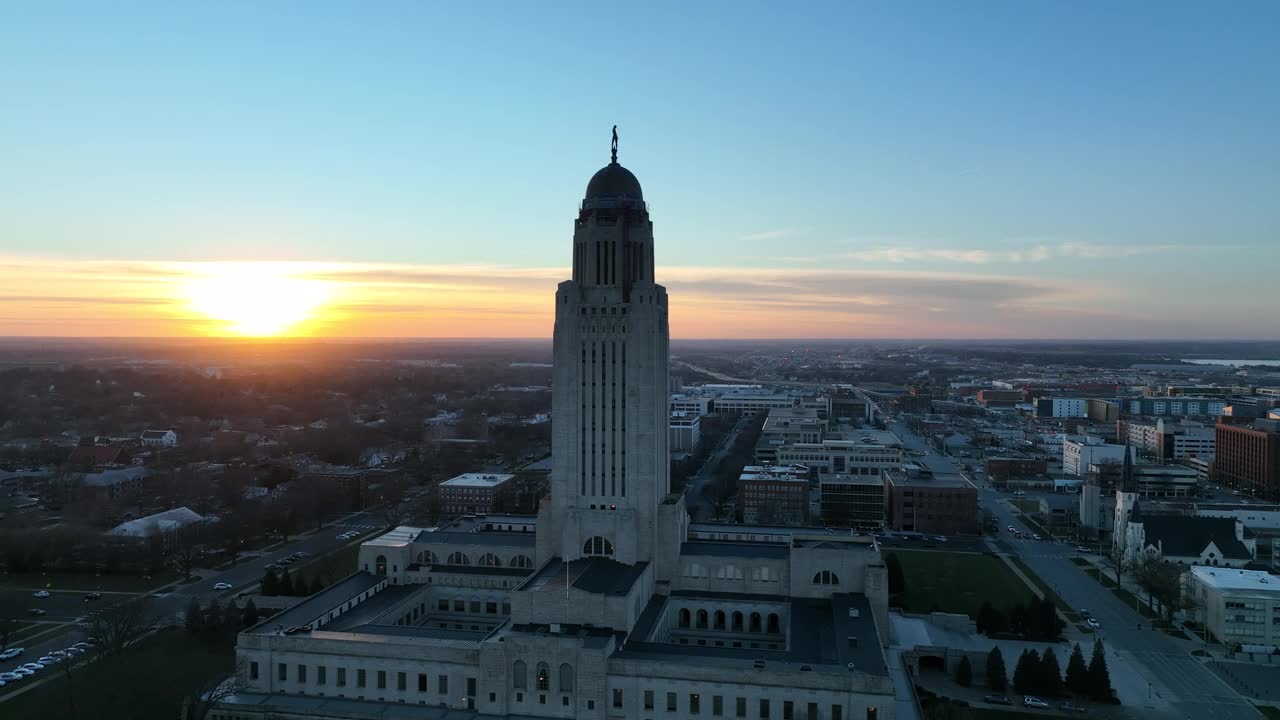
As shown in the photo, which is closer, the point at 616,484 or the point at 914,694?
the point at 914,694

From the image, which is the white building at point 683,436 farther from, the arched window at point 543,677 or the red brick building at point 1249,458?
the arched window at point 543,677

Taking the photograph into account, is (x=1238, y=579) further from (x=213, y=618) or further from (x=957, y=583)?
(x=213, y=618)

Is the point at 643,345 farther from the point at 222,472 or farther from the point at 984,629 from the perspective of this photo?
the point at 222,472

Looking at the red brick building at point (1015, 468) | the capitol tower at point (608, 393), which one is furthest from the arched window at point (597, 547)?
the red brick building at point (1015, 468)

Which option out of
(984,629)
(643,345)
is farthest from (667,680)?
(984,629)

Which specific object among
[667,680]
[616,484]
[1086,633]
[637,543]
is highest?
[616,484]

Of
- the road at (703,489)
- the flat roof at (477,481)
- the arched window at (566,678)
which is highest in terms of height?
the arched window at (566,678)

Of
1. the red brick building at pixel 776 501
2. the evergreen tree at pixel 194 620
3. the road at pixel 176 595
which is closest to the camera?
the road at pixel 176 595

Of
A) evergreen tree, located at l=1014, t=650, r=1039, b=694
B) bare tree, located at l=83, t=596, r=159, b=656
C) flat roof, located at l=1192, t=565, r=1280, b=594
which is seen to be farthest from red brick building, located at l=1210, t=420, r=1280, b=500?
bare tree, located at l=83, t=596, r=159, b=656
